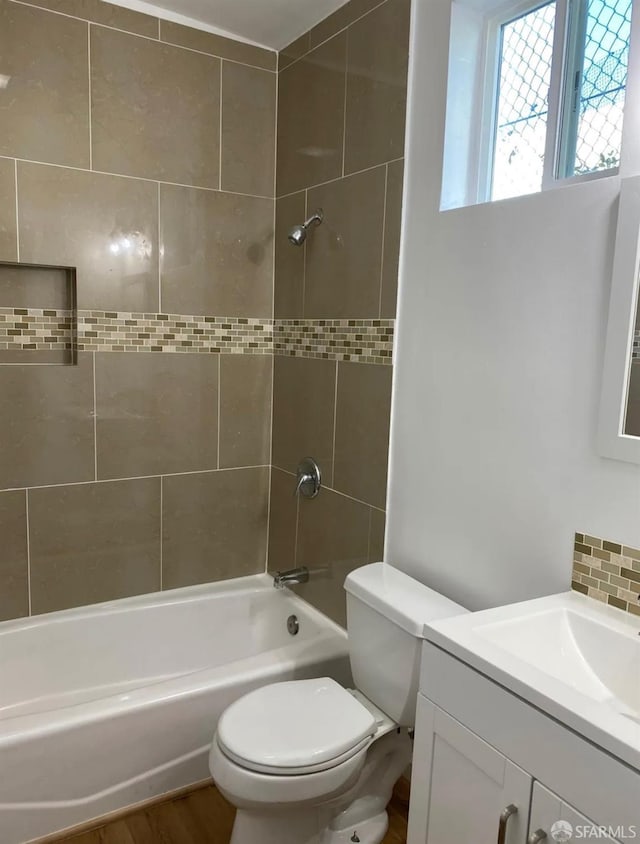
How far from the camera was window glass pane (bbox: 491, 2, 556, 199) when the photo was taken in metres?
1.75

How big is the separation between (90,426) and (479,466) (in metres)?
1.43

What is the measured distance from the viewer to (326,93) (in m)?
2.30

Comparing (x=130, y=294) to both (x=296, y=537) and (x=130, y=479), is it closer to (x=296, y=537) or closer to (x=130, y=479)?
(x=130, y=479)

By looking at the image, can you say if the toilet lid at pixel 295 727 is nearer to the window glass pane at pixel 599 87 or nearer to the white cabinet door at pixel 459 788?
the white cabinet door at pixel 459 788

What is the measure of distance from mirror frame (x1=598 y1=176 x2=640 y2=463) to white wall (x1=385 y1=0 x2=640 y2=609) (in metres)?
0.03

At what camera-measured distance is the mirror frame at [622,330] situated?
4.46 feet

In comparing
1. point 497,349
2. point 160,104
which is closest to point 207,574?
point 497,349

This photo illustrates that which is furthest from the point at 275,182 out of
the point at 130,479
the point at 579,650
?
the point at 579,650

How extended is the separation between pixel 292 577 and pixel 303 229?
132cm

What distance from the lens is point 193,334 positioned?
253 cm

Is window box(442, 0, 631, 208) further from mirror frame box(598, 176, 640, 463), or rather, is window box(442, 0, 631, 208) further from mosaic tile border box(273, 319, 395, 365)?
mosaic tile border box(273, 319, 395, 365)

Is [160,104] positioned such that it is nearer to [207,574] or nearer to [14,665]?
[207,574]

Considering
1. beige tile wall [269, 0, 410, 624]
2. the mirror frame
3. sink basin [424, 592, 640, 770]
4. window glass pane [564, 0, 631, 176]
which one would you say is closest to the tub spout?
beige tile wall [269, 0, 410, 624]

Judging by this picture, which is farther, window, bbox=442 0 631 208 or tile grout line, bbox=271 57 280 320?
tile grout line, bbox=271 57 280 320
